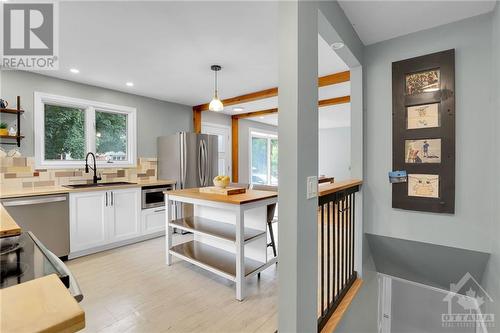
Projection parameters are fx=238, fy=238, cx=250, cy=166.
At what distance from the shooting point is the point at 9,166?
9.93ft

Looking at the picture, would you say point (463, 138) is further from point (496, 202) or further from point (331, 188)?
point (331, 188)

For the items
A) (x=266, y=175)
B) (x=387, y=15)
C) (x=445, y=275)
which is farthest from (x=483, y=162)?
(x=266, y=175)

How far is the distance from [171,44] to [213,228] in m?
2.05

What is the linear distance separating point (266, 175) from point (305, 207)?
20.4 ft

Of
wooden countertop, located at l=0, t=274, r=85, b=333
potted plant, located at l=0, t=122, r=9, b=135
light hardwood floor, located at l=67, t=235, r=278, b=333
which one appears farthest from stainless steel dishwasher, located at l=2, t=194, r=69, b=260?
wooden countertop, located at l=0, t=274, r=85, b=333

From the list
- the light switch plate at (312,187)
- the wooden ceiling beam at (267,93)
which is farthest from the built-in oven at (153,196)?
the light switch plate at (312,187)

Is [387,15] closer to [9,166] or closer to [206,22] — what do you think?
[206,22]

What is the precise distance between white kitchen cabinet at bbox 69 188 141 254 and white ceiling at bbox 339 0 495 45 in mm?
3641

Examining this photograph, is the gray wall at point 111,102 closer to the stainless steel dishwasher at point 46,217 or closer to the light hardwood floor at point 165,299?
the stainless steel dishwasher at point 46,217

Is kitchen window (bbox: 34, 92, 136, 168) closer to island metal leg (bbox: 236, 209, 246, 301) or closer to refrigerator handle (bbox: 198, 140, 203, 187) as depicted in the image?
refrigerator handle (bbox: 198, 140, 203, 187)

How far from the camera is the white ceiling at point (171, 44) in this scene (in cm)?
195

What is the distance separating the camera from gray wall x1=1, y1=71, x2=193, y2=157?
3.10 metres

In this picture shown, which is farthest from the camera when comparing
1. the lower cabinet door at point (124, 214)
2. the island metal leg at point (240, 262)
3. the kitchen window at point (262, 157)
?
the kitchen window at point (262, 157)

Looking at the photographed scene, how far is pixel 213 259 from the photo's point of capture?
2.69 m
